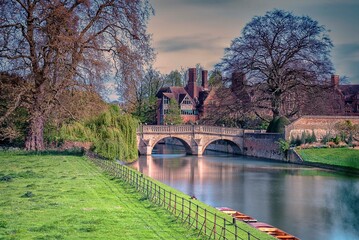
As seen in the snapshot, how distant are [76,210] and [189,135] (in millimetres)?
37224

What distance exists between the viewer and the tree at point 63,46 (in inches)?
1096

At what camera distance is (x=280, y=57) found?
161 feet

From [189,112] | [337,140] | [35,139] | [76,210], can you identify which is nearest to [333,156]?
[337,140]

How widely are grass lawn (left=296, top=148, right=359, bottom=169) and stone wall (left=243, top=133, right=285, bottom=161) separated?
291cm

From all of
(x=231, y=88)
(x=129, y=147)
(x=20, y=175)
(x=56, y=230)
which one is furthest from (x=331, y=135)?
(x=56, y=230)

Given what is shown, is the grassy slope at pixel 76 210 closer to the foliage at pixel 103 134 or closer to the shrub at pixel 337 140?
the foliage at pixel 103 134

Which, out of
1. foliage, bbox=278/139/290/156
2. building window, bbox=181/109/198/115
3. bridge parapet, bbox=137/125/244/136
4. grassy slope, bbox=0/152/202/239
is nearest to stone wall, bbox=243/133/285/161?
foliage, bbox=278/139/290/156

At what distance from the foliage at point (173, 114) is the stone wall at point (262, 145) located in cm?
1820

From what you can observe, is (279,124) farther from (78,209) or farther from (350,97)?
(78,209)

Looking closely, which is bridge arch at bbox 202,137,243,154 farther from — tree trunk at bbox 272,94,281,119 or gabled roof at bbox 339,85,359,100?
gabled roof at bbox 339,85,359,100

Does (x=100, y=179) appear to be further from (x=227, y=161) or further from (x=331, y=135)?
(x=331, y=135)

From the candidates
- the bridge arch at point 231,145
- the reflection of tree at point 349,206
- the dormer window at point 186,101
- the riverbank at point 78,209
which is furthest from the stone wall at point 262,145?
the riverbank at point 78,209

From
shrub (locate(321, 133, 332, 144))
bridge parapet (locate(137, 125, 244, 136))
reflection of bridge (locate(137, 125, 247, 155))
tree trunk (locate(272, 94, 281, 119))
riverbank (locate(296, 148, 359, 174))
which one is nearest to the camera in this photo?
riverbank (locate(296, 148, 359, 174))

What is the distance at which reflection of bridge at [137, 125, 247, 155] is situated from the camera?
49719 millimetres
